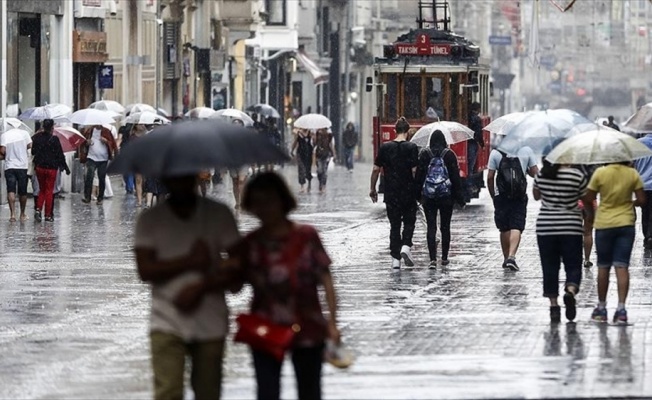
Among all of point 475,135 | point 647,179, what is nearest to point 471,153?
point 475,135

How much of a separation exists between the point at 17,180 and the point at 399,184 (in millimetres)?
11192

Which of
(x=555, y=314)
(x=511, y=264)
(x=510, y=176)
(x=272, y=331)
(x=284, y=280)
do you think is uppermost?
(x=284, y=280)

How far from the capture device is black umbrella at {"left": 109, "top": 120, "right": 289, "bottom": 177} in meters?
9.45

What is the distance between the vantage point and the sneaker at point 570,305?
16.4 meters

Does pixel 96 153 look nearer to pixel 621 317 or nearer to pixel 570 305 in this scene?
pixel 570 305

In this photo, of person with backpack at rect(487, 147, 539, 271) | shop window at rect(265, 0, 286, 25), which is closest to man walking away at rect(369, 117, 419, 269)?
person with backpack at rect(487, 147, 539, 271)

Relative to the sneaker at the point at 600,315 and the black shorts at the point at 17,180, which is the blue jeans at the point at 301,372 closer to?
the sneaker at the point at 600,315

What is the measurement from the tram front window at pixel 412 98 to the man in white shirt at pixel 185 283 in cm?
2840

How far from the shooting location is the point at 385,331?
16.1m

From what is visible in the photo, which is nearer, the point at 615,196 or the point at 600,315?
the point at 615,196

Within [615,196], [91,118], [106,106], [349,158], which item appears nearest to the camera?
[615,196]

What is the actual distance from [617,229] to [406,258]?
22.6 feet

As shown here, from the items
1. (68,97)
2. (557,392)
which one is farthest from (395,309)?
(68,97)

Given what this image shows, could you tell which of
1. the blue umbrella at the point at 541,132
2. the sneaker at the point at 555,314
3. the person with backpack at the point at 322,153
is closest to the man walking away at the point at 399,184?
the blue umbrella at the point at 541,132
